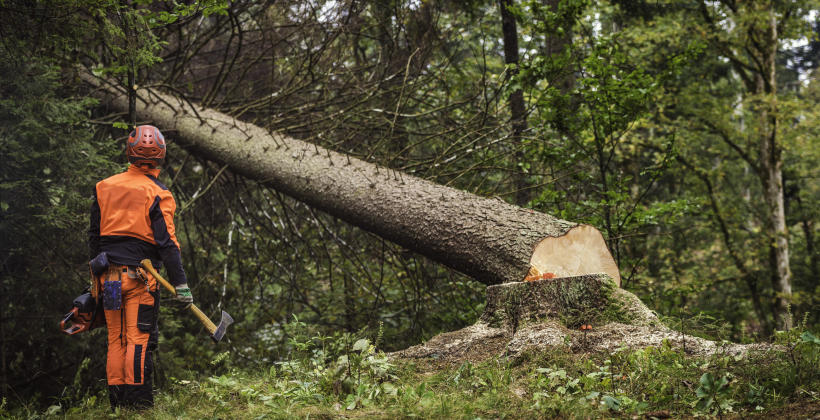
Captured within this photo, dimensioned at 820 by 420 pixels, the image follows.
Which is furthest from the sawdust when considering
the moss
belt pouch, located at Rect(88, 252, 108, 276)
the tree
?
the tree

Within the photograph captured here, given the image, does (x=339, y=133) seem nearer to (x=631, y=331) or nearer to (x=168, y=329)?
(x=168, y=329)

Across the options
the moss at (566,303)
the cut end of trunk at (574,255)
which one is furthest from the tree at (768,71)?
the moss at (566,303)

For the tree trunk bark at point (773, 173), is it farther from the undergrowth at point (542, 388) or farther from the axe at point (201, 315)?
the axe at point (201, 315)

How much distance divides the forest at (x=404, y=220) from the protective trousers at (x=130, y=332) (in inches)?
7.5

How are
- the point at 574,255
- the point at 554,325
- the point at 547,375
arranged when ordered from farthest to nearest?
the point at 574,255 → the point at 554,325 → the point at 547,375

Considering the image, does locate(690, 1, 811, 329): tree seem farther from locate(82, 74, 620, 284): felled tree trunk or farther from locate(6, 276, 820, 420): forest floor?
locate(6, 276, 820, 420): forest floor

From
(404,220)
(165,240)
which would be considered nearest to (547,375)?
(404,220)

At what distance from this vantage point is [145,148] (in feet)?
13.1

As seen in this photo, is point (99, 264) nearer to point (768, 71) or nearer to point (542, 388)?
point (542, 388)

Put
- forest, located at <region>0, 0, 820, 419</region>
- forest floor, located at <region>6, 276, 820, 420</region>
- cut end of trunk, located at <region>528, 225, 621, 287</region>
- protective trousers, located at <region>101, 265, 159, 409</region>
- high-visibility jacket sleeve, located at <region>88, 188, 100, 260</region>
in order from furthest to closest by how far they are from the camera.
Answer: cut end of trunk, located at <region>528, 225, 621, 287</region>, high-visibility jacket sleeve, located at <region>88, 188, 100, 260</region>, protective trousers, located at <region>101, 265, 159, 409</region>, forest, located at <region>0, 0, 820, 419</region>, forest floor, located at <region>6, 276, 820, 420</region>

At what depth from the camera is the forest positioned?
2.94 m

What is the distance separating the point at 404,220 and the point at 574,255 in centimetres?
145

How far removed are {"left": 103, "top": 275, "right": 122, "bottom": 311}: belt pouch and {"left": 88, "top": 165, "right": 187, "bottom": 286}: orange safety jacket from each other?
0.15m

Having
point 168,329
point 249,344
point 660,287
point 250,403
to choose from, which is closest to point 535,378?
point 250,403
